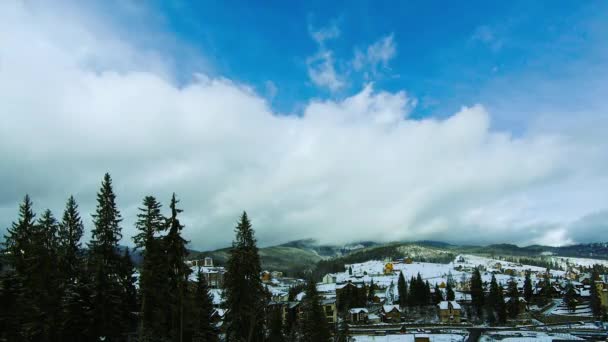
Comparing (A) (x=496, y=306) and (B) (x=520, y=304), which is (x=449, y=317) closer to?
(A) (x=496, y=306)

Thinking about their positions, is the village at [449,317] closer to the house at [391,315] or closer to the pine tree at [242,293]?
the house at [391,315]

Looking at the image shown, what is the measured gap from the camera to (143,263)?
35562mm

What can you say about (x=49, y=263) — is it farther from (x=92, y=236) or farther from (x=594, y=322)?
(x=594, y=322)

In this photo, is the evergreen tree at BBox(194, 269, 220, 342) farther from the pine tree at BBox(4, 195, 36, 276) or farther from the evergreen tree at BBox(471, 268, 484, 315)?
Result: the evergreen tree at BBox(471, 268, 484, 315)

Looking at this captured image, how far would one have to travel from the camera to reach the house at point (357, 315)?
126 meters

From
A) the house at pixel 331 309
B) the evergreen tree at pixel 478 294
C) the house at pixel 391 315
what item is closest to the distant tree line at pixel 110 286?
the house at pixel 331 309

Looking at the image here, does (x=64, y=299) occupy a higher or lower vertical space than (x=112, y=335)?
higher

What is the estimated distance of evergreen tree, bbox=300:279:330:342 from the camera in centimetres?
5519

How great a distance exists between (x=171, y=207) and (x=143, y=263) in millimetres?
Result: 7138

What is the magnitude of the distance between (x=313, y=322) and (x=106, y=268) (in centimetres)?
2746

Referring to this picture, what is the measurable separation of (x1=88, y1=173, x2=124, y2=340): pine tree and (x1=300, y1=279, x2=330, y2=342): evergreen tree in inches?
915

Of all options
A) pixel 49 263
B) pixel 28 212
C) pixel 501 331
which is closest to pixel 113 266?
pixel 49 263

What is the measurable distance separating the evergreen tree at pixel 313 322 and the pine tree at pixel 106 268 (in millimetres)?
23247

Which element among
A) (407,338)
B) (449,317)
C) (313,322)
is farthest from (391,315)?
(313,322)
